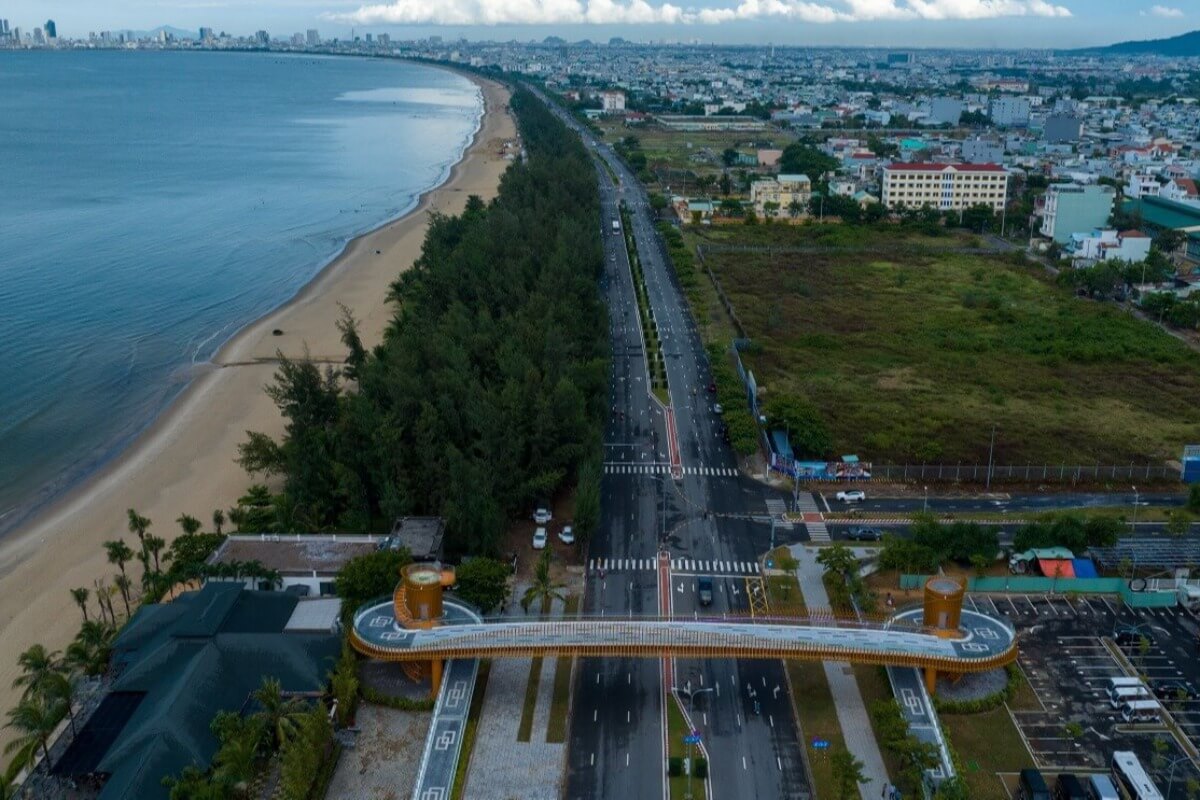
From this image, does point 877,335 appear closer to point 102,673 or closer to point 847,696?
point 847,696

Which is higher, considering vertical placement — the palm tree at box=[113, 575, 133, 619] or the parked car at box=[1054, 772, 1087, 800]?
the palm tree at box=[113, 575, 133, 619]

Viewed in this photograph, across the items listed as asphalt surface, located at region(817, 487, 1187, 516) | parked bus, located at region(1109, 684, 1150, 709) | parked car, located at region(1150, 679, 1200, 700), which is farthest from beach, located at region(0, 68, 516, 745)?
parked car, located at region(1150, 679, 1200, 700)

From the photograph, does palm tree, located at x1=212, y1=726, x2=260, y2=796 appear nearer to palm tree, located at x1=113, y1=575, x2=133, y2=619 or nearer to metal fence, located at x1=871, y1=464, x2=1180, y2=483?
palm tree, located at x1=113, y1=575, x2=133, y2=619

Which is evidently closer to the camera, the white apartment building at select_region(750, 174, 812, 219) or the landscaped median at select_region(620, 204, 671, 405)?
the landscaped median at select_region(620, 204, 671, 405)

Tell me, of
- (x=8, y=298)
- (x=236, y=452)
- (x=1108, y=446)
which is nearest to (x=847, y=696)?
(x=1108, y=446)

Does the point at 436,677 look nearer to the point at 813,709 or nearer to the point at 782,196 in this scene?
the point at 813,709
